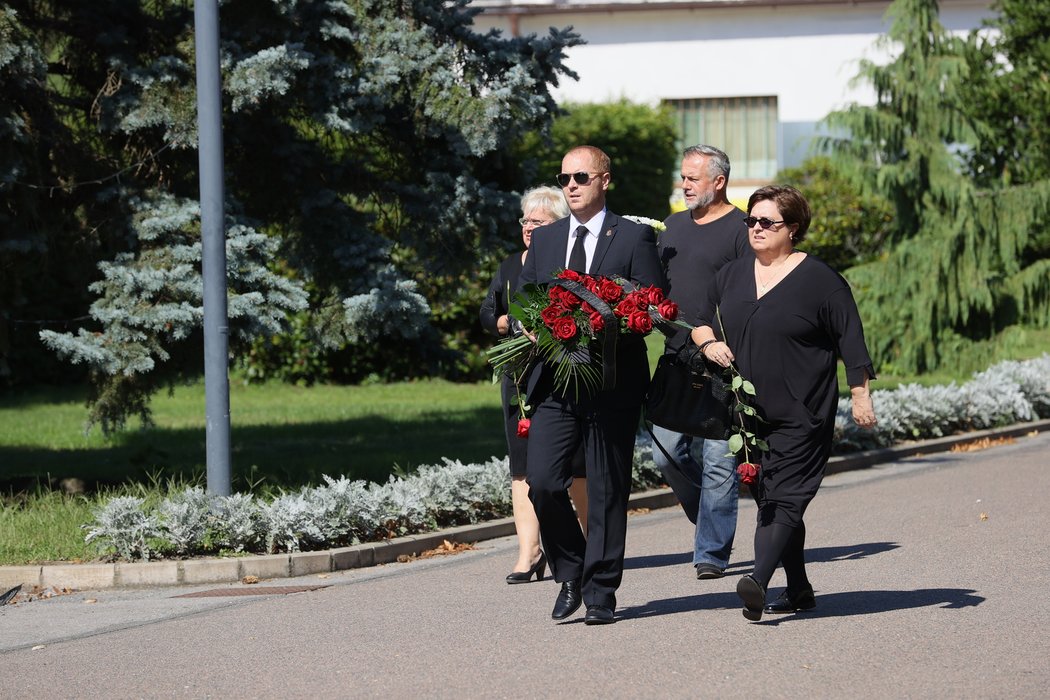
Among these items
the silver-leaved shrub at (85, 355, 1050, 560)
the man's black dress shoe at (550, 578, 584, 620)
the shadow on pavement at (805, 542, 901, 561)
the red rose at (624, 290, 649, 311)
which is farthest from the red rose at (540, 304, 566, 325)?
the silver-leaved shrub at (85, 355, 1050, 560)

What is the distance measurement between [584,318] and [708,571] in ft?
6.84

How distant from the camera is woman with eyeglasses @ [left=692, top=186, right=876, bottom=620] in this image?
19.8ft

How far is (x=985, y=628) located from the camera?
6141 millimetres

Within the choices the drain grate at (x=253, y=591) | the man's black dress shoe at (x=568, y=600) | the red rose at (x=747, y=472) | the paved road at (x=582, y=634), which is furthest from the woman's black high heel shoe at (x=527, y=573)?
the red rose at (x=747, y=472)

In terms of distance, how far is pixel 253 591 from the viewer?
7.70 meters

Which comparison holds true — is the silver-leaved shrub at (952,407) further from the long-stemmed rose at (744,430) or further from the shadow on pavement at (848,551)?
the long-stemmed rose at (744,430)

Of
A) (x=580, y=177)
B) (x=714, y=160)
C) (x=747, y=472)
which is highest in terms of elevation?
(x=714, y=160)

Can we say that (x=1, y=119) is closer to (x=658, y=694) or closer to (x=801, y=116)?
(x=658, y=694)

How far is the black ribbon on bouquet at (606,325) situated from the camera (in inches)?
230

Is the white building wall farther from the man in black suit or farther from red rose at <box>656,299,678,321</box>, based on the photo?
red rose at <box>656,299,678,321</box>

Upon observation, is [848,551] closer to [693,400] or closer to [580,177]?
[693,400]

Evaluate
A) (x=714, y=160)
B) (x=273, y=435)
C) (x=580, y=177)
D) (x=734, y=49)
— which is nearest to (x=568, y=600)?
(x=580, y=177)

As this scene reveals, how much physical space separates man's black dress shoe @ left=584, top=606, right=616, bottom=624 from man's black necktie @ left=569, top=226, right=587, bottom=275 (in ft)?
4.65

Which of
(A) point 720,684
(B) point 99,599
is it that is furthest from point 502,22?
(A) point 720,684
